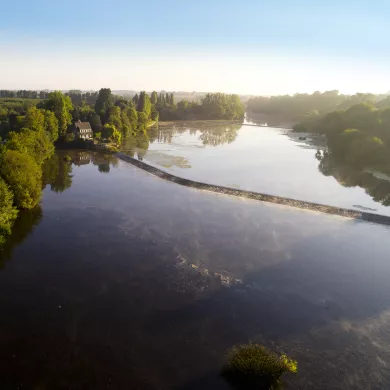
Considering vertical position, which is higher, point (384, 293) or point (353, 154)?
point (353, 154)

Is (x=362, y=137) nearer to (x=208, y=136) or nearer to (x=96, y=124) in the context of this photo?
(x=208, y=136)

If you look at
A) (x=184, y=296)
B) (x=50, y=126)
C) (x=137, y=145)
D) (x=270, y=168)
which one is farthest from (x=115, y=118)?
(x=184, y=296)

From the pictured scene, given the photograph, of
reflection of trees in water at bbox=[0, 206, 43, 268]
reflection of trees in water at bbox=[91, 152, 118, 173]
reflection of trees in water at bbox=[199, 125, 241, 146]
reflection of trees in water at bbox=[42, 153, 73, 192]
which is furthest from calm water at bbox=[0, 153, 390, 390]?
reflection of trees in water at bbox=[199, 125, 241, 146]

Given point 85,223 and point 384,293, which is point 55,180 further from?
point 384,293

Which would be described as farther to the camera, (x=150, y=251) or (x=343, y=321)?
(x=150, y=251)

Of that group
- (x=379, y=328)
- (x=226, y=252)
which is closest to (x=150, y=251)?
(x=226, y=252)

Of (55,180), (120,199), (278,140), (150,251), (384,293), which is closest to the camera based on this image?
(384,293)

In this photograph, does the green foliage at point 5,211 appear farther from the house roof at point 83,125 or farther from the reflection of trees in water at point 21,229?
the house roof at point 83,125
